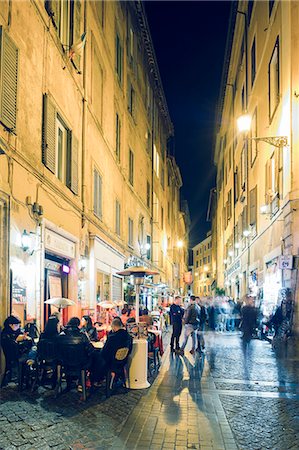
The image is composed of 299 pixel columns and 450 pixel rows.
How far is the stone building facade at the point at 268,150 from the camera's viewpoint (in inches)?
599

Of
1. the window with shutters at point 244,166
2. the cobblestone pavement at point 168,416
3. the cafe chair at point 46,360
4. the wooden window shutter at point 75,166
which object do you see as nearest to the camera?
the cobblestone pavement at point 168,416

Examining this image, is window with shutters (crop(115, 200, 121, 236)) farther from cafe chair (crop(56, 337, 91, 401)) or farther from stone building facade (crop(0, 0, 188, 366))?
cafe chair (crop(56, 337, 91, 401))

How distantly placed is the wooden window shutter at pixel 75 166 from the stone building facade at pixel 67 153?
0.03m

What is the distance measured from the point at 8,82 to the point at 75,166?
5.19 m

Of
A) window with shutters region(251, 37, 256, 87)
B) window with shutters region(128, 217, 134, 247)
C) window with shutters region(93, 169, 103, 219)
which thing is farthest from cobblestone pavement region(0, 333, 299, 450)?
window with shutters region(251, 37, 256, 87)

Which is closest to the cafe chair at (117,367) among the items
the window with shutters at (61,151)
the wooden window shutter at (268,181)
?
the window with shutters at (61,151)

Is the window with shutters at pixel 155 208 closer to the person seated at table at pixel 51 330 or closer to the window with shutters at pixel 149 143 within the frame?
the window with shutters at pixel 149 143

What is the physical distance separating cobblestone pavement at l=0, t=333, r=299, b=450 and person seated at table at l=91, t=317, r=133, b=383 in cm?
37

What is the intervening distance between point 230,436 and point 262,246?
15810mm

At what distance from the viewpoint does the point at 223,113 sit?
4816 centimetres

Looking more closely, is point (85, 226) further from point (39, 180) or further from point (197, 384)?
point (197, 384)

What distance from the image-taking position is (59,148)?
13.5 m

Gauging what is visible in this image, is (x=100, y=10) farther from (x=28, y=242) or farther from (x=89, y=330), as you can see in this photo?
(x=89, y=330)

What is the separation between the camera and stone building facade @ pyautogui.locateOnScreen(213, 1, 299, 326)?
15219mm
